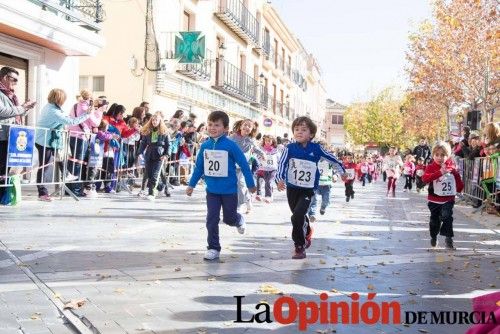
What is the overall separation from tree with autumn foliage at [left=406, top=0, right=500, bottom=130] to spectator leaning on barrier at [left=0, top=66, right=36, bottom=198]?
1643cm

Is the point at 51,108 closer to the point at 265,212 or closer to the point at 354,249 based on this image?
the point at 265,212

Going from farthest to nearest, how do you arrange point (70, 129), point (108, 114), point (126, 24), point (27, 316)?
point (126, 24) < point (108, 114) < point (70, 129) < point (27, 316)

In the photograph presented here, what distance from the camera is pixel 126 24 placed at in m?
21.4

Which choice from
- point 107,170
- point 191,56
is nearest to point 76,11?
point 107,170

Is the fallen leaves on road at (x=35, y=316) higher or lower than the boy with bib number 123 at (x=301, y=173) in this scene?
lower

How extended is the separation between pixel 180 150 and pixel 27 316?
12.9 metres

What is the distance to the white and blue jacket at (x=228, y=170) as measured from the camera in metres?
6.60

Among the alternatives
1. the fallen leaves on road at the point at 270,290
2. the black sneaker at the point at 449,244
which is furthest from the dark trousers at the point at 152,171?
the fallen leaves on road at the point at 270,290

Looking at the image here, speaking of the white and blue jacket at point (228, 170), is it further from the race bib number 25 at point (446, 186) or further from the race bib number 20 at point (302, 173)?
the race bib number 25 at point (446, 186)

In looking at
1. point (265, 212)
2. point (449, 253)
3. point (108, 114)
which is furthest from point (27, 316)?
point (108, 114)

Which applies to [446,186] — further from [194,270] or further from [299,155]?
[194,270]

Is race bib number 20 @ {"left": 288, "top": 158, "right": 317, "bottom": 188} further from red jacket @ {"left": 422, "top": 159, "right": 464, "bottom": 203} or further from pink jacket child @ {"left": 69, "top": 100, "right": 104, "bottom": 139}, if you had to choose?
pink jacket child @ {"left": 69, "top": 100, "right": 104, "bottom": 139}

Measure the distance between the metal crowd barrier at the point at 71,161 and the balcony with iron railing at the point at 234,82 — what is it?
46.3 ft

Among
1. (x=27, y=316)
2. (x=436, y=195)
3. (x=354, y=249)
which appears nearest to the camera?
(x=27, y=316)
